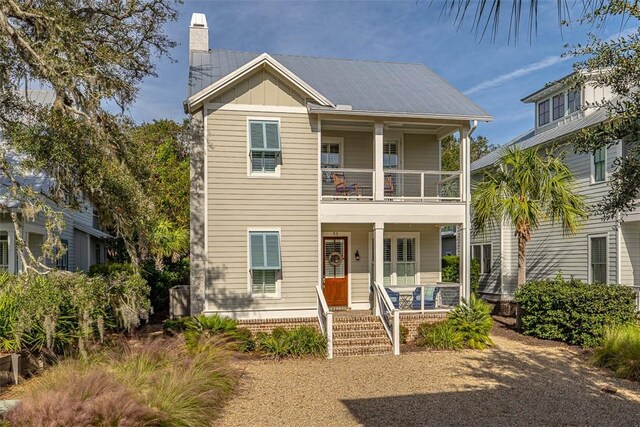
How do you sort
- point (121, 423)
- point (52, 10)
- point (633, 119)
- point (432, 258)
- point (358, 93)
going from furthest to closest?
point (432, 258)
point (358, 93)
point (52, 10)
point (121, 423)
point (633, 119)

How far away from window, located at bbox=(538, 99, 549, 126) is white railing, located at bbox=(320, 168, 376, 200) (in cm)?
1017

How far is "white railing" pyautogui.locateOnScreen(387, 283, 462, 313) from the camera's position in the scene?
14.8 m

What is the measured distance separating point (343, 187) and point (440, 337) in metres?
5.05

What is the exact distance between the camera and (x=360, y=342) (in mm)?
12875

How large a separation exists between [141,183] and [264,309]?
483 cm

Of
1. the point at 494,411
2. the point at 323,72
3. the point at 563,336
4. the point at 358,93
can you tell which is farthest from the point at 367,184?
the point at 494,411

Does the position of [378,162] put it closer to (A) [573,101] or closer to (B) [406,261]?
(B) [406,261]

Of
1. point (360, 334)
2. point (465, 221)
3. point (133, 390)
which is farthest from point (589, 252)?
point (133, 390)

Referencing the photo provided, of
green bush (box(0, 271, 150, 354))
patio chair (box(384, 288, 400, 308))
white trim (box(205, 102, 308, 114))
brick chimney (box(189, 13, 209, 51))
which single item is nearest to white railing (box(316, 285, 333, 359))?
patio chair (box(384, 288, 400, 308))

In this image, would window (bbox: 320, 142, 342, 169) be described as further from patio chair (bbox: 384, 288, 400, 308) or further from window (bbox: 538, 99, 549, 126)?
window (bbox: 538, 99, 549, 126)

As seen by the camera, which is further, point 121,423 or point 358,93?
point 358,93

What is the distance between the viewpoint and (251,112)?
1401cm

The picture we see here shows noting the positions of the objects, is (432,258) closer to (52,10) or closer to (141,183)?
(141,183)

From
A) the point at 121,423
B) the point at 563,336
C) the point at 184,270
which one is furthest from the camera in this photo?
the point at 184,270
